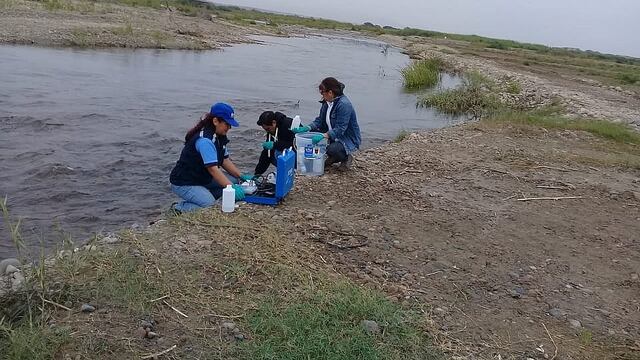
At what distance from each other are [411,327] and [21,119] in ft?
32.4

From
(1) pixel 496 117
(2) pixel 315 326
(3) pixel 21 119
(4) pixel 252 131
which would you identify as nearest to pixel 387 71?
(1) pixel 496 117

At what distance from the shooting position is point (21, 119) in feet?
36.9

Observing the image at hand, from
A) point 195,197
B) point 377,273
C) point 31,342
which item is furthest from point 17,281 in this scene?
point 377,273

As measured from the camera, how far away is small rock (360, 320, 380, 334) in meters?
4.09

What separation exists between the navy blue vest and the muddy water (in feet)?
3.42

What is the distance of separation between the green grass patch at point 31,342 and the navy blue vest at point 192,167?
10.4ft

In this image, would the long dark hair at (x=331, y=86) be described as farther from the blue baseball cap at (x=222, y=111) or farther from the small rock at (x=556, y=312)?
the small rock at (x=556, y=312)

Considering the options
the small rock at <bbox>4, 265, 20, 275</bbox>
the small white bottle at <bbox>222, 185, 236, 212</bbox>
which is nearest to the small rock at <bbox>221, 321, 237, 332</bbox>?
the small rock at <bbox>4, 265, 20, 275</bbox>

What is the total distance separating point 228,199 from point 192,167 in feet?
2.67

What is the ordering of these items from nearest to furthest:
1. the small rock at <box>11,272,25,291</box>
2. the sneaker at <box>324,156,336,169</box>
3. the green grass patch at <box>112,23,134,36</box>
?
1. the small rock at <box>11,272,25,291</box>
2. the sneaker at <box>324,156,336,169</box>
3. the green grass patch at <box>112,23,134,36</box>

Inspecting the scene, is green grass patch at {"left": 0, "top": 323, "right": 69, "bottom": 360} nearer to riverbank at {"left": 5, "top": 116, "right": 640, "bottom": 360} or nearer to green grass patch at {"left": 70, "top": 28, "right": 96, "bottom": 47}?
riverbank at {"left": 5, "top": 116, "right": 640, "bottom": 360}

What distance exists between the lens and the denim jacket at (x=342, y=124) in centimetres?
804

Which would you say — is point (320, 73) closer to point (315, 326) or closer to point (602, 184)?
point (602, 184)

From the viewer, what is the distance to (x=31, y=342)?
350 centimetres
